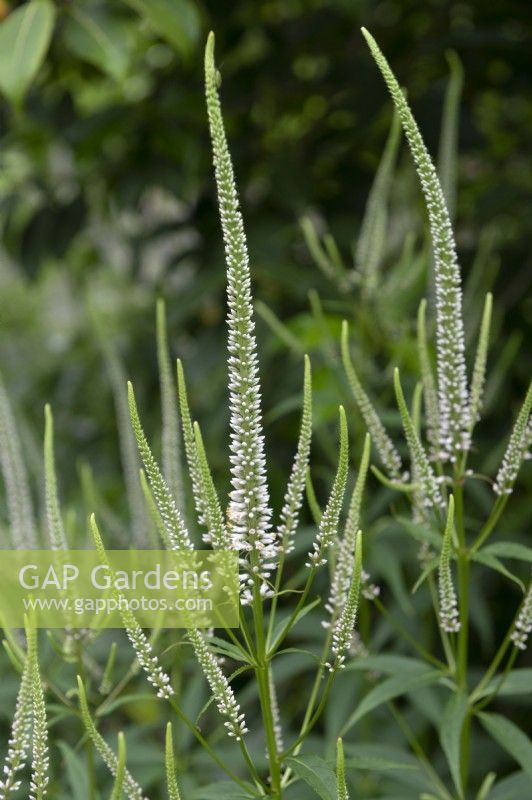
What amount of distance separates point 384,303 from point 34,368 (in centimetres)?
172

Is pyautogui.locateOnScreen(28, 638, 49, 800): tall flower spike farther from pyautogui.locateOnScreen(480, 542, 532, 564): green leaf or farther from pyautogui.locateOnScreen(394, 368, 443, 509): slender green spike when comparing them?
pyautogui.locateOnScreen(480, 542, 532, 564): green leaf

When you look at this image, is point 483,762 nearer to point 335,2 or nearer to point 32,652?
point 32,652

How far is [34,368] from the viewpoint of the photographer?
3211 millimetres

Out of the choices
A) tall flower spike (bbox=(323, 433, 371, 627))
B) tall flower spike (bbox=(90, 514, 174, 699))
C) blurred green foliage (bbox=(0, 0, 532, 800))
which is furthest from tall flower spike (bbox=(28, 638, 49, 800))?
blurred green foliage (bbox=(0, 0, 532, 800))

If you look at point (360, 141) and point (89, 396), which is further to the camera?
point (89, 396)

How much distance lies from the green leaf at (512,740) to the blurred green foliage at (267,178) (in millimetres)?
744

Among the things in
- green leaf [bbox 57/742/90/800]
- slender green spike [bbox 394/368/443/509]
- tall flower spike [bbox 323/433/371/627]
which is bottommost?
green leaf [bbox 57/742/90/800]

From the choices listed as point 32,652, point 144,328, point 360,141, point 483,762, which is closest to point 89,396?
point 144,328

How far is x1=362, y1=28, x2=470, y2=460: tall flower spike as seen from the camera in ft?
2.72

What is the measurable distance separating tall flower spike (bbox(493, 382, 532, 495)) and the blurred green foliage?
870mm

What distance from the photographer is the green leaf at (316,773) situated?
0.87 meters
